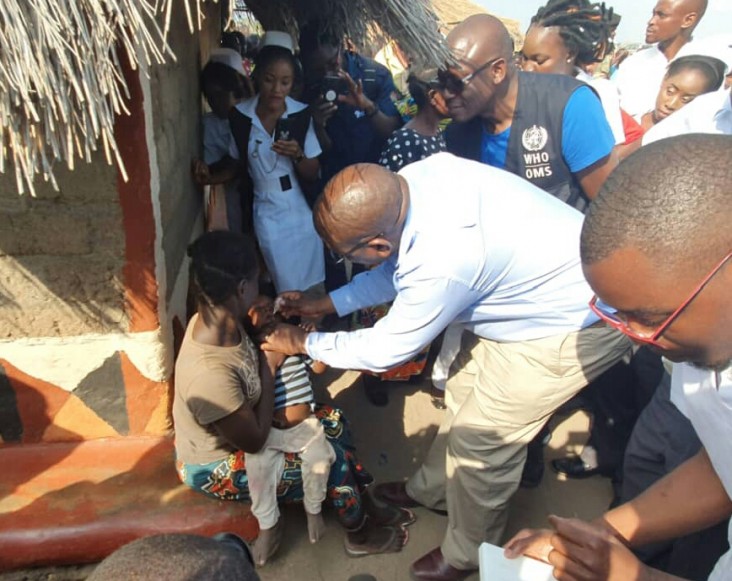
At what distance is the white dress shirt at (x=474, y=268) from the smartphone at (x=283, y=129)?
1180mm

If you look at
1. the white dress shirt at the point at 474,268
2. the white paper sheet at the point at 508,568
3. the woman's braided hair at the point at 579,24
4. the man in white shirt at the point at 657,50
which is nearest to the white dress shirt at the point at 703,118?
the woman's braided hair at the point at 579,24

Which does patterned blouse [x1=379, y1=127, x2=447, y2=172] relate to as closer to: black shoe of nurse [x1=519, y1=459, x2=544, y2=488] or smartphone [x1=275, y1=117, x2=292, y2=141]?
smartphone [x1=275, y1=117, x2=292, y2=141]

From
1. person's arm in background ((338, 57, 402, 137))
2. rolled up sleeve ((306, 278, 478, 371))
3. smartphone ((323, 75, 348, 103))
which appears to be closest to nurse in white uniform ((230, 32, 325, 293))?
smartphone ((323, 75, 348, 103))

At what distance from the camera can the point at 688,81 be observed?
11.6 ft

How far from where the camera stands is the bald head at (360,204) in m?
1.80

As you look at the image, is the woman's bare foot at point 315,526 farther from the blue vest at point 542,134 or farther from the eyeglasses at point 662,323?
the blue vest at point 542,134

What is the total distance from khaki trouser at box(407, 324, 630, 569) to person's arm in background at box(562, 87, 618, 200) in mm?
833

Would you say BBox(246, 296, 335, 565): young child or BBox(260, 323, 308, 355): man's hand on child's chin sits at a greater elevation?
BBox(260, 323, 308, 355): man's hand on child's chin

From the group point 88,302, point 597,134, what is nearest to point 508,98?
point 597,134

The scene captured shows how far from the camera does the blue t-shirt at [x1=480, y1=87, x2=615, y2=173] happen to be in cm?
254

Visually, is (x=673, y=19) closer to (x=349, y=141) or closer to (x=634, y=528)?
(x=349, y=141)

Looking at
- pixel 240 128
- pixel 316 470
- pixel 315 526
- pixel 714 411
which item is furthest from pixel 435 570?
pixel 240 128

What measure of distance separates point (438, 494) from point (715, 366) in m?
1.62

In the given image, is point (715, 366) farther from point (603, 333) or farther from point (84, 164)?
point (84, 164)
